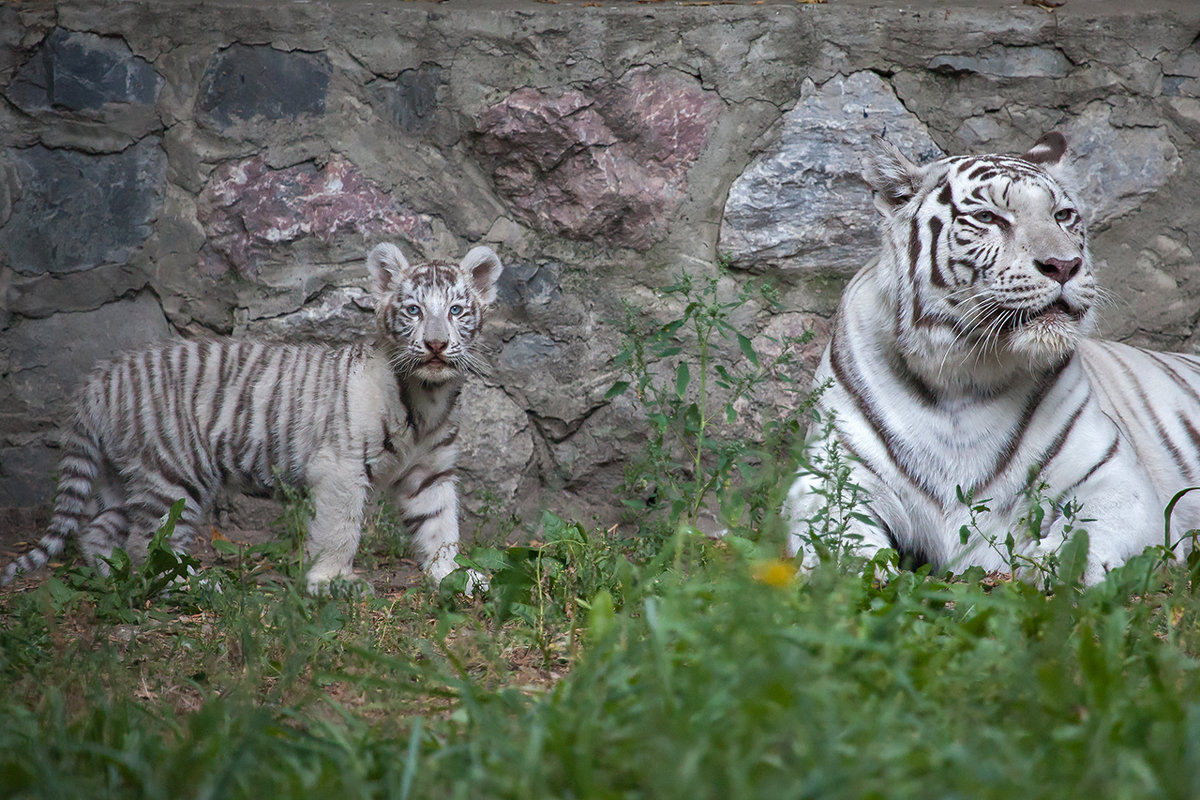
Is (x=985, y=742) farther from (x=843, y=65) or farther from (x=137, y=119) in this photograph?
(x=137, y=119)

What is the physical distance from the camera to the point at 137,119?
4254mm

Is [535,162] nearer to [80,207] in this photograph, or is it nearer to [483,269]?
[483,269]

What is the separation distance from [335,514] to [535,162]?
1.59m

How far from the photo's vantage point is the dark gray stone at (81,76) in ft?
13.7

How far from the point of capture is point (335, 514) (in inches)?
154

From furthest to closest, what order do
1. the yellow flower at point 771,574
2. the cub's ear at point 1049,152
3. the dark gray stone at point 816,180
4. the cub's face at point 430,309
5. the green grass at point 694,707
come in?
the dark gray stone at point 816,180, the cub's face at point 430,309, the cub's ear at point 1049,152, the yellow flower at point 771,574, the green grass at point 694,707

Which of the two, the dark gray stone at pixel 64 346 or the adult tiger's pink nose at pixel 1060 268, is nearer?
the adult tiger's pink nose at pixel 1060 268

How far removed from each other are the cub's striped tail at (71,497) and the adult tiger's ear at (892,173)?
3016 mm

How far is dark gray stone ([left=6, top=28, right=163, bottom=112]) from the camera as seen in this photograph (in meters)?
4.18

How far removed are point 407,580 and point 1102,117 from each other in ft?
10.8

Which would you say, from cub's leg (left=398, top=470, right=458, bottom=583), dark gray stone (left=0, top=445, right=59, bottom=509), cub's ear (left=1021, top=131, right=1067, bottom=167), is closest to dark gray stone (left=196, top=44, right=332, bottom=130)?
dark gray stone (left=0, top=445, right=59, bottom=509)

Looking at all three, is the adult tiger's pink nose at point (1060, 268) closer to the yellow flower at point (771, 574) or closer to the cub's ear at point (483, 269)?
the yellow flower at point (771, 574)

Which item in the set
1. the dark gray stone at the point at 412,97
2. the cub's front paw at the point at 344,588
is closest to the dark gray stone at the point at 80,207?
the dark gray stone at the point at 412,97

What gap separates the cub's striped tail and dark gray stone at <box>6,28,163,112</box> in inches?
49.6
